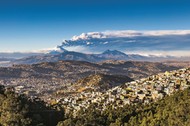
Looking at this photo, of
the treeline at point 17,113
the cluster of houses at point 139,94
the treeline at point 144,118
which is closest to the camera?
the treeline at point 17,113

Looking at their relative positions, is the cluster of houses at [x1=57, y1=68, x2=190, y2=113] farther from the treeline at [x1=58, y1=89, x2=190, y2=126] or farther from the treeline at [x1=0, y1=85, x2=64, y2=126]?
the treeline at [x1=0, y1=85, x2=64, y2=126]

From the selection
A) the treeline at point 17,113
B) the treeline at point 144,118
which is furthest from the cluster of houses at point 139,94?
the treeline at point 17,113

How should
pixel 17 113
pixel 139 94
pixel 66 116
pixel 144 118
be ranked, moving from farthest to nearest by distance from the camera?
pixel 139 94
pixel 66 116
pixel 144 118
pixel 17 113

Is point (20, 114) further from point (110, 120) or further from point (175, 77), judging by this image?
point (175, 77)

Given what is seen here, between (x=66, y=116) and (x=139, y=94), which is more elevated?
(x=66, y=116)

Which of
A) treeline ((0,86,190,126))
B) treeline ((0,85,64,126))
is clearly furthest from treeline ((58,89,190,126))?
treeline ((0,85,64,126))

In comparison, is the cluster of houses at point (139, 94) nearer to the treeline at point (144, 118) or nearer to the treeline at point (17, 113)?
the treeline at point (144, 118)

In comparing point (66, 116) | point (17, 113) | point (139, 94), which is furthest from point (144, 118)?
point (139, 94)

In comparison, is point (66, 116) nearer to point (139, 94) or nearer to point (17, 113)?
point (17, 113)

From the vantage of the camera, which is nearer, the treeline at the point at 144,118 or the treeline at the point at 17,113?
the treeline at the point at 17,113

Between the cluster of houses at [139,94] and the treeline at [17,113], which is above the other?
the treeline at [17,113]

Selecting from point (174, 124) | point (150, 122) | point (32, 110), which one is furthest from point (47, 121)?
point (174, 124)
